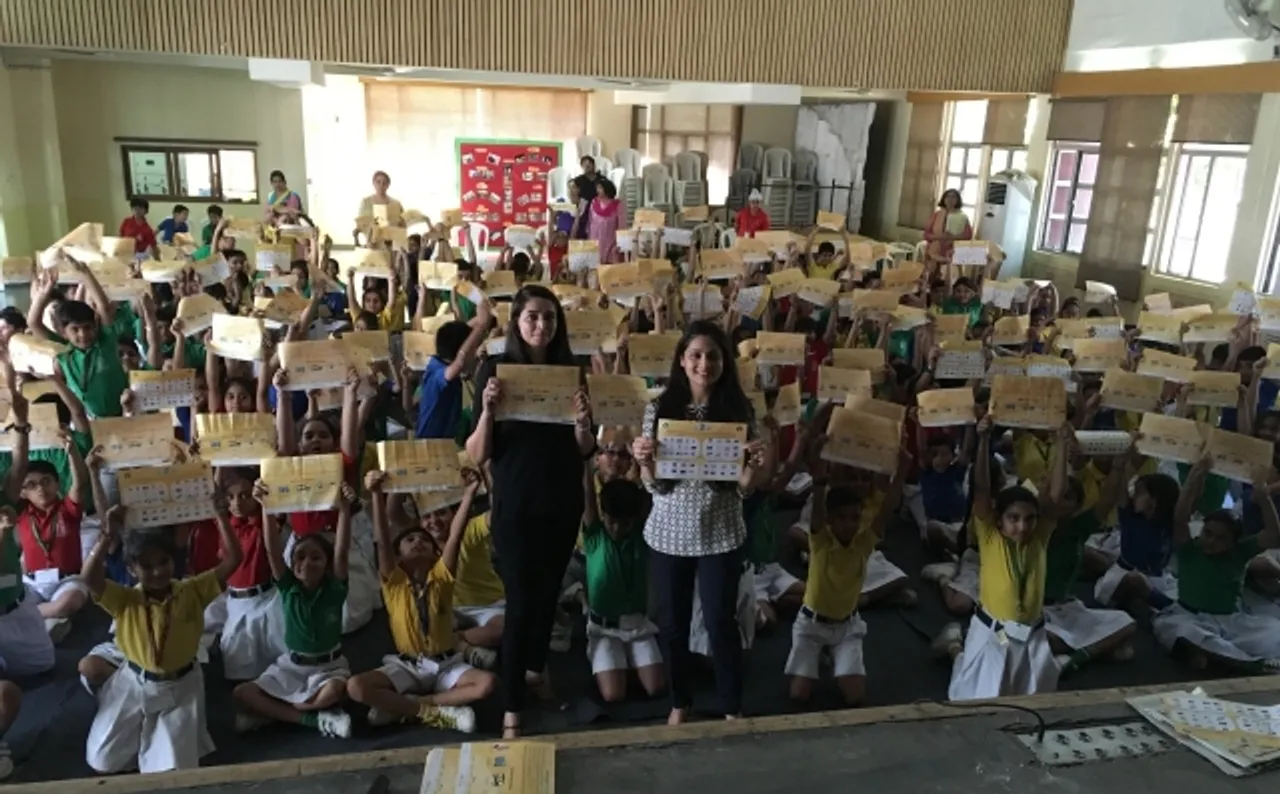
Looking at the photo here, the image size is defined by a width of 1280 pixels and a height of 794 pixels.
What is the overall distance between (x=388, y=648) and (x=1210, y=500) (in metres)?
4.16

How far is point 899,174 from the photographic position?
13.7 metres

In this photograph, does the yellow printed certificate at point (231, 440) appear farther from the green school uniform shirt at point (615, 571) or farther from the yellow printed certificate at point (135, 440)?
the green school uniform shirt at point (615, 571)

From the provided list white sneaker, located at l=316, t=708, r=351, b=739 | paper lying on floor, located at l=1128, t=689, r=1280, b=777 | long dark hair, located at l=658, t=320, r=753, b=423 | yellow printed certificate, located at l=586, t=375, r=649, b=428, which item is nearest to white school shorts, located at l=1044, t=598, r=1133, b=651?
paper lying on floor, located at l=1128, t=689, r=1280, b=777

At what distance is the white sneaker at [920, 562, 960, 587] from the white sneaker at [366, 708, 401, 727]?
107 inches

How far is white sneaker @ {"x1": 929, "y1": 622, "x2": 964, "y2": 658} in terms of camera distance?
398 centimetres

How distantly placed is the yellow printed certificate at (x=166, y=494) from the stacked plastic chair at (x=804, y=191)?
39.5 feet

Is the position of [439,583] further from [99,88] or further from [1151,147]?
[99,88]

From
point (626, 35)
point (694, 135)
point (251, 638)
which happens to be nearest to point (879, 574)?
point (251, 638)

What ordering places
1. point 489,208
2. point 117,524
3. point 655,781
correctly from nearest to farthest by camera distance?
1. point 655,781
2. point 117,524
3. point 489,208

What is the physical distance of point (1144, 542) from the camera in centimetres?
439

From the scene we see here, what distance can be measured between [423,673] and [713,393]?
1.57 metres

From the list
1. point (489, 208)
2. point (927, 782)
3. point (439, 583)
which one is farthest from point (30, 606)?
point (489, 208)

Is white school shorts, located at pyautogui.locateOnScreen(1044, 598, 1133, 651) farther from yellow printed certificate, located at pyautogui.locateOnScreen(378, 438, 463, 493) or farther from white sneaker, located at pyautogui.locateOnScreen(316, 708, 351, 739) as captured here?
white sneaker, located at pyautogui.locateOnScreen(316, 708, 351, 739)

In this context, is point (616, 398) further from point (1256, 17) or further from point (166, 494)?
point (1256, 17)
